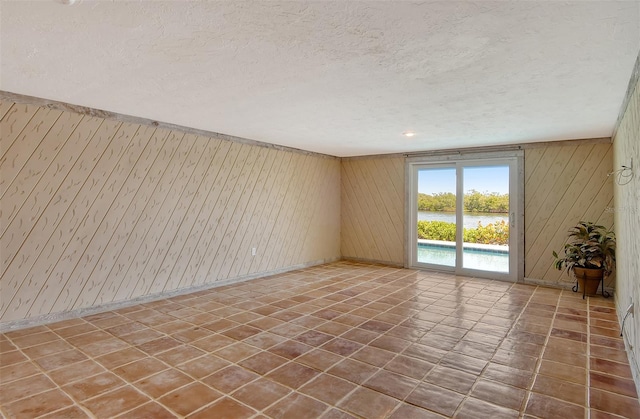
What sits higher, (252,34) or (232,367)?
(252,34)

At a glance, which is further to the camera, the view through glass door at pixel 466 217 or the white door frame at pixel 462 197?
the view through glass door at pixel 466 217

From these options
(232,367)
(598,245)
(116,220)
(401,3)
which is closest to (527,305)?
(598,245)

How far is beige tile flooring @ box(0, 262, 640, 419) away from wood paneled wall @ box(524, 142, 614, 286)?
104 cm

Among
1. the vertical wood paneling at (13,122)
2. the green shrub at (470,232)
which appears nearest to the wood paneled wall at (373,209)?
the green shrub at (470,232)

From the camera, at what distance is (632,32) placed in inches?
78.2

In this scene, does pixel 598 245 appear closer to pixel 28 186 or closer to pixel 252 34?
pixel 252 34

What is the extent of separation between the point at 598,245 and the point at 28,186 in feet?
22.4

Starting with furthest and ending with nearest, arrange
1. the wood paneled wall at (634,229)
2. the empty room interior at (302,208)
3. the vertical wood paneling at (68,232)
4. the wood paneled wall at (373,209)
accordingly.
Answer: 1. the wood paneled wall at (373,209)
2. the vertical wood paneling at (68,232)
3. the wood paneled wall at (634,229)
4. the empty room interior at (302,208)

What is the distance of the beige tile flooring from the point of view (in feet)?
7.19

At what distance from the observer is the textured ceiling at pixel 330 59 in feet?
6.03

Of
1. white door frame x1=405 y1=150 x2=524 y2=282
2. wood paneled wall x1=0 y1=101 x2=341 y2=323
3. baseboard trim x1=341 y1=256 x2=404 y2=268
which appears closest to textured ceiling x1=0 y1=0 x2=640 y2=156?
wood paneled wall x1=0 y1=101 x2=341 y2=323

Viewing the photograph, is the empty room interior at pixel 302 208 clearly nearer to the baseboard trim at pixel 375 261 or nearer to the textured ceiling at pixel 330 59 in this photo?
the textured ceiling at pixel 330 59

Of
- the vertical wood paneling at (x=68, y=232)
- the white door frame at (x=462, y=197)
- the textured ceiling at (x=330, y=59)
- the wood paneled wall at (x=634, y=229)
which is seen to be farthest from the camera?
the white door frame at (x=462, y=197)

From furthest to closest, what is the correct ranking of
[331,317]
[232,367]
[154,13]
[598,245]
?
1. [598,245]
2. [331,317]
3. [232,367]
4. [154,13]
